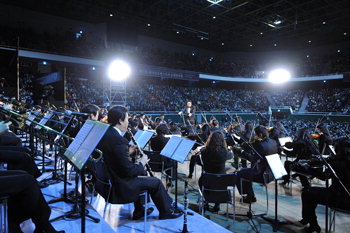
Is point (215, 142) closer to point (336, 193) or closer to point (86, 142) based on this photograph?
point (336, 193)

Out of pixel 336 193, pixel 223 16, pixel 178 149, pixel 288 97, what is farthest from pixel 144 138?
pixel 288 97

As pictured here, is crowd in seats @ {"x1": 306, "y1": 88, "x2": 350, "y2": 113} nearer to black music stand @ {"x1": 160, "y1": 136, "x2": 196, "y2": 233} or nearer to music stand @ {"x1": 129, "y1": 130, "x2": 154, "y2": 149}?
music stand @ {"x1": 129, "y1": 130, "x2": 154, "y2": 149}

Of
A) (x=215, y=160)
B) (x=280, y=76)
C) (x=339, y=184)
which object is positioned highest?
(x=280, y=76)

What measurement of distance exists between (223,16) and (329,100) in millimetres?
16189

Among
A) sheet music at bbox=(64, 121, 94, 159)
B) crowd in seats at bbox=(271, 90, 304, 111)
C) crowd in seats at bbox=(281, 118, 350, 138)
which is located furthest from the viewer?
crowd in seats at bbox=(271, 90, 304, 111)

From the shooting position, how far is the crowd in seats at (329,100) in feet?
81.2

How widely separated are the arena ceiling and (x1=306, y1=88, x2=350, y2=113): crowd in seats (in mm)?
5850

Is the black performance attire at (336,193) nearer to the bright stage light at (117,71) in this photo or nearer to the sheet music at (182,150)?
the sheet music at (182,150)

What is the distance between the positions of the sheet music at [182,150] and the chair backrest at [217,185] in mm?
479

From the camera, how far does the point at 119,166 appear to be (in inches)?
116

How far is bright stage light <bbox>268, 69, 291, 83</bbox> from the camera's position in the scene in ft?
93.2

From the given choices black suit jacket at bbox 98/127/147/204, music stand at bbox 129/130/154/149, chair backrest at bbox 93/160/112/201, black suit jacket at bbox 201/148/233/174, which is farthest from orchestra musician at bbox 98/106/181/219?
music stand at bbox 129/130/154/149

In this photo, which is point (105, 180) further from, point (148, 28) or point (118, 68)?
point (148, 28)

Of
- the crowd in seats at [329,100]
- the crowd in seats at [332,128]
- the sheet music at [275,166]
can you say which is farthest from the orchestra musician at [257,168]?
the crowd in seats at [329,100]
